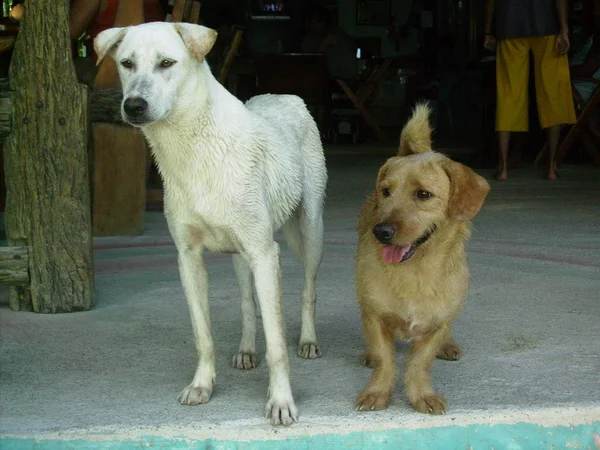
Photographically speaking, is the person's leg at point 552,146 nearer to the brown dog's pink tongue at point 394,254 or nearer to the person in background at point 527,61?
the person in background at point 527,61

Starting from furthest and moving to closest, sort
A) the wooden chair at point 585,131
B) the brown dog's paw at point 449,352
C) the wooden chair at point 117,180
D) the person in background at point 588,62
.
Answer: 1. the person in background at point 588,62
2. the wooden chair at point 585,131
3. the wooden chair at point 117,180
4. the brown dog's paw at point 449,352

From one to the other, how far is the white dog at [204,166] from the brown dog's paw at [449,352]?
2.90 feet

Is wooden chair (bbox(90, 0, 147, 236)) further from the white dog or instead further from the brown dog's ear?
the brown dog's ear

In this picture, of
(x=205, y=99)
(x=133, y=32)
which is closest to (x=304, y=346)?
(x=205, y=99)

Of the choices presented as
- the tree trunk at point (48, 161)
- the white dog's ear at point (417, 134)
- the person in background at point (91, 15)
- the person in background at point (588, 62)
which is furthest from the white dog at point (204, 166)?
the person in background at point (588, 62)

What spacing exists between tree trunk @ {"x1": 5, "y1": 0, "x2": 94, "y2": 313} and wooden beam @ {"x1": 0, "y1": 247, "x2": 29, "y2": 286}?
34 millimetres

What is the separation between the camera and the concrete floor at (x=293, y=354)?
135 inches

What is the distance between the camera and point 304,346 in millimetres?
4281

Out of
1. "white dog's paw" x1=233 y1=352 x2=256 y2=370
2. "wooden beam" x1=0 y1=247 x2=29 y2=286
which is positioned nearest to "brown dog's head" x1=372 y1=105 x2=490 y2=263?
"white dog's paw" x1=233 y1=352 x2=256 y2=370

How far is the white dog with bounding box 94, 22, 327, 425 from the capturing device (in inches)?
134

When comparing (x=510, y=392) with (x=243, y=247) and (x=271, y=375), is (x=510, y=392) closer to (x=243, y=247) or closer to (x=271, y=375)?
(x=271, y=375)

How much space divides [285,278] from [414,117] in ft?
6.50

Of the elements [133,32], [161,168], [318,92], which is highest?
[133,32]

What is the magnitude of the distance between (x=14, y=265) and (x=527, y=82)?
6.20 meters
